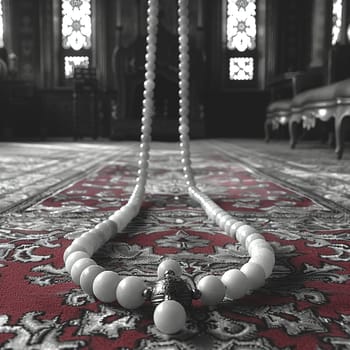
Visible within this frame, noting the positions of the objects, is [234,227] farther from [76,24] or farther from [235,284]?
[76,24]

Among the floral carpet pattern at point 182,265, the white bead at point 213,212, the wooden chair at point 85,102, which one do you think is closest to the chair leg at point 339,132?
the floral carpet pattern at point 182,265

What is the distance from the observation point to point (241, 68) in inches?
281

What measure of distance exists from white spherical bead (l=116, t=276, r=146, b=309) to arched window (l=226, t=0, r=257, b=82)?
6884mm

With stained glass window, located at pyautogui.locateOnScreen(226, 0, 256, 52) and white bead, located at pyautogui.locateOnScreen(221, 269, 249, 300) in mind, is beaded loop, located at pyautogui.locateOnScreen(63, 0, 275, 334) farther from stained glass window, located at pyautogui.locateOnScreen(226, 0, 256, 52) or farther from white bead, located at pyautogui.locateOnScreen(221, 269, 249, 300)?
stained glass window, located at pyautogui.locateOnScreen(226, 0, 256, 52)

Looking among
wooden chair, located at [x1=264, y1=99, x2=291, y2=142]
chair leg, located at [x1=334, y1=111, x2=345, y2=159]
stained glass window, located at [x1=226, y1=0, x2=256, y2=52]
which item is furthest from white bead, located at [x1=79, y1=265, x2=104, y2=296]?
stained glass window, located at [x1=226, y1=0, x2=256, y2=52]

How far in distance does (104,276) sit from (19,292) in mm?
119

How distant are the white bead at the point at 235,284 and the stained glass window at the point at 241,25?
6885mm

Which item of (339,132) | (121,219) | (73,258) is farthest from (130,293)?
(339,132)

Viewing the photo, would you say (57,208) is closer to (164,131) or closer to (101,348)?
(101,348)

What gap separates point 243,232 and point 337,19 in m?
5.82

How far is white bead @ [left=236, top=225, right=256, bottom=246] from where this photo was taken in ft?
2.48

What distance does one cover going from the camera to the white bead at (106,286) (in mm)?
513

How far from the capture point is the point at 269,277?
2.07ft

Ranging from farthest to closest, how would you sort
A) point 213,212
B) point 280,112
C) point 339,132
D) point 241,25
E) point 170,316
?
1. point 241,25
2. point 280,112
3. point 339,132
4. point 213,212
5. point 170,316
